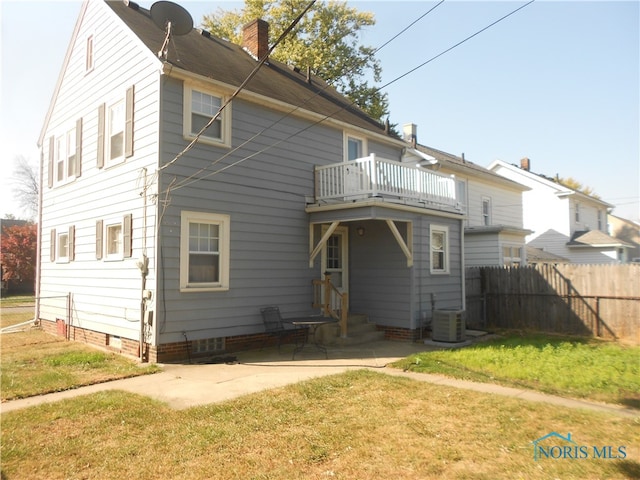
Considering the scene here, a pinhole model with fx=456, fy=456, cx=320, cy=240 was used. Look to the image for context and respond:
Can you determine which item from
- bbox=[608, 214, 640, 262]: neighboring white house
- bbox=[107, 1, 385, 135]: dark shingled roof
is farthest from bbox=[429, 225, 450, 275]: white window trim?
bbox=[608, 214, 640, 262]: neighboring white house

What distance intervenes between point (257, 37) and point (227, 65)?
3577 millimetres

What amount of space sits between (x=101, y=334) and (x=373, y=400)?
24.9 feet

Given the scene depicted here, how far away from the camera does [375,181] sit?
1084 centimetres

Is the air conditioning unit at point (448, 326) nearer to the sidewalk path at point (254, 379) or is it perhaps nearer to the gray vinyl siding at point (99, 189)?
the sidewalk path at point (254, 379)

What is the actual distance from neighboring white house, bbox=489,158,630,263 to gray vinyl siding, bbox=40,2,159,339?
24084 millimetres

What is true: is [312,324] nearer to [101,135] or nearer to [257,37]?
[101,135]

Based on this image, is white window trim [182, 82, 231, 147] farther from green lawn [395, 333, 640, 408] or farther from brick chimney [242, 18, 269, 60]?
green lawn [395, 333, 640, 408]

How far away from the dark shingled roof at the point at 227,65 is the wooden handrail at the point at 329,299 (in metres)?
4.34

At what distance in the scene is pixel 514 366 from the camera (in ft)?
27.9

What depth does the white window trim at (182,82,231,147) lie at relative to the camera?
968 centimetres

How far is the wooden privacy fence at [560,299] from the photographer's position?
12.6 meters

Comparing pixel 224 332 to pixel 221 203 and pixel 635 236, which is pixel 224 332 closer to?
pixel 221 203

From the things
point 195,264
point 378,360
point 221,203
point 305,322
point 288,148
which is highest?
point 288,148

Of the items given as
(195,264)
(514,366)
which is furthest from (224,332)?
(514,366)
